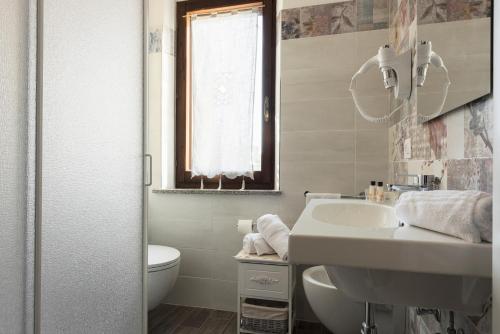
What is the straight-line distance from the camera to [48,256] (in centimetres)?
89

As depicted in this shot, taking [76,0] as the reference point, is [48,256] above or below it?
below

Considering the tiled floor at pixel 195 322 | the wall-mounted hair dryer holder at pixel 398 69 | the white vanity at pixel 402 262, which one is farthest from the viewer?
the tiled floor at pixel 195 322

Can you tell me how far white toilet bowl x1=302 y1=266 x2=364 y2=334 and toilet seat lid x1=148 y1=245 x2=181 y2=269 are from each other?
31.4 inches

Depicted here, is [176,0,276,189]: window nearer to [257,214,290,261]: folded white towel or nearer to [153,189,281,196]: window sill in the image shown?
[153,189,281,196]: window sill

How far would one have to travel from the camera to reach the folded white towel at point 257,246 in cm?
169

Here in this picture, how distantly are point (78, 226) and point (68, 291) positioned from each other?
0.21 metres

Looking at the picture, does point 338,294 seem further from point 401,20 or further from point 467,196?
point 401,20

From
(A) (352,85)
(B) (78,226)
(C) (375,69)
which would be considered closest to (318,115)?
(A) (352,85)

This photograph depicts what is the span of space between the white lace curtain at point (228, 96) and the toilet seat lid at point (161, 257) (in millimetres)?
587

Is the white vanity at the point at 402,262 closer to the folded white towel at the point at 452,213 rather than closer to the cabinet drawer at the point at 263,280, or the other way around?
the folded white towel at the point at 452,213

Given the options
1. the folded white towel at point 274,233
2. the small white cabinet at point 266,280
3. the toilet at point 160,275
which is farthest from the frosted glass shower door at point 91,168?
the folded white towel at point 274,233

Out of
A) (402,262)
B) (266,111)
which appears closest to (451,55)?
(402,262)

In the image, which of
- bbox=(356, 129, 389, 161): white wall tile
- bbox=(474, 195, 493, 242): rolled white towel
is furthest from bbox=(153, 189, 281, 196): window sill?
bbox=(474, 195, 493, 242): rolled white towel

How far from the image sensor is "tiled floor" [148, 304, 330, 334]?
71.5 inches
